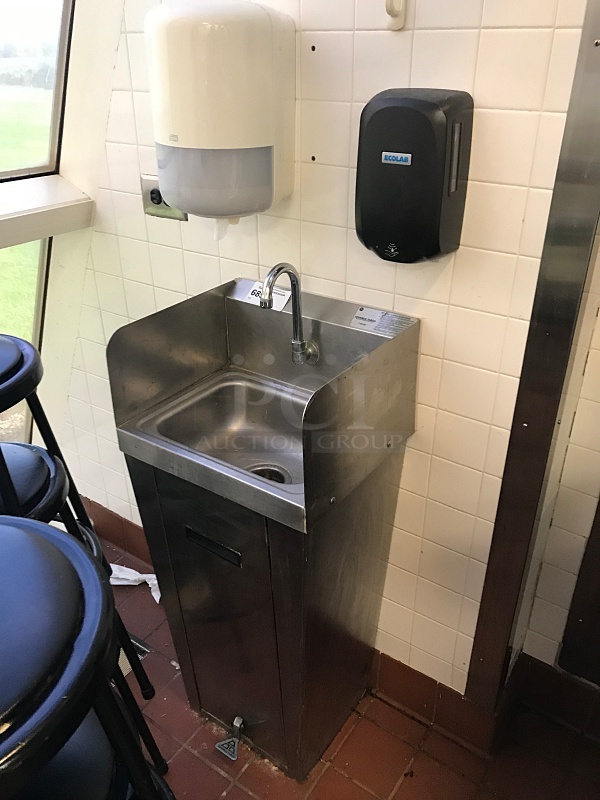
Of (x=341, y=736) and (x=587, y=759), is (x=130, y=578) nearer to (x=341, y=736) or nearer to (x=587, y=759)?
(x=341, y=736)

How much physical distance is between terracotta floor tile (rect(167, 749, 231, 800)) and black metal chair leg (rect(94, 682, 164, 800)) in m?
0.80

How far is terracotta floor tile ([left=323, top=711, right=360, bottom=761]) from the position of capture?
5.39 feet

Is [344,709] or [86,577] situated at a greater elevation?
[86,577]

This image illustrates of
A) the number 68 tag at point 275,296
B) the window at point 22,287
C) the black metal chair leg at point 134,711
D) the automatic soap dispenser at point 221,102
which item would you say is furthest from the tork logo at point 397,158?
the window at point 22,287

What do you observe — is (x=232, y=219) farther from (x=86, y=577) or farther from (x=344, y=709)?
(x=344, y=709)

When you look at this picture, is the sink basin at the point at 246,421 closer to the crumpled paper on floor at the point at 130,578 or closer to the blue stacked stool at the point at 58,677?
the blue stacked stool at the point at 58,677

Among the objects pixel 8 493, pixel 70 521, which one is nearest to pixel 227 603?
pixel 70 521

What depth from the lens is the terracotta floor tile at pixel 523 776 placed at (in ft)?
5.05

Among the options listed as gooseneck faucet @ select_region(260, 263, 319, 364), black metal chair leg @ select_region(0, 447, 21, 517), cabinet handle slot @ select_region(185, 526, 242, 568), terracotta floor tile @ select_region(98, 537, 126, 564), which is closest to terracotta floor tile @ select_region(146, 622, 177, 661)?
terracotta floor tile @ select_region(98, 537, 126, 564)

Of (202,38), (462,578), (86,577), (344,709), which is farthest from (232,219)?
(344,709)

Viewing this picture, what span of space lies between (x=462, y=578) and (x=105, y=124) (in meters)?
1.46

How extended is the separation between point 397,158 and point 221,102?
0.33m

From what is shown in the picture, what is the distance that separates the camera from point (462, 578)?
4.88 ft

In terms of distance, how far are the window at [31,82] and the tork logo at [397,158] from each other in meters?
1.09
